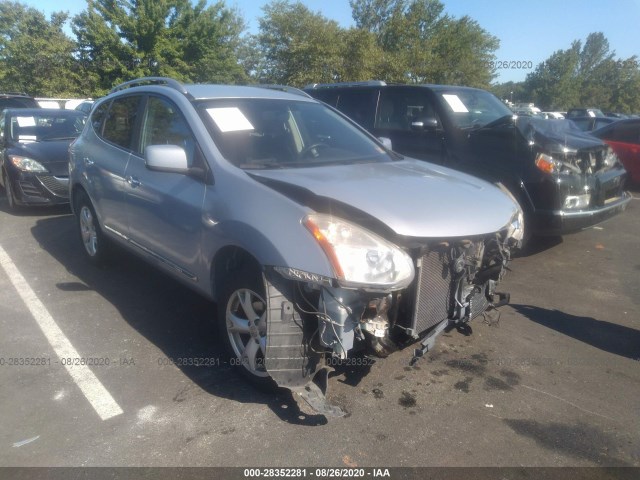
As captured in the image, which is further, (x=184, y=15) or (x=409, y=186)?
(x=184, y=15)

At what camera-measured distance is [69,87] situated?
31.9m

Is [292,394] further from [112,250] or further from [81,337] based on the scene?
[112,250]

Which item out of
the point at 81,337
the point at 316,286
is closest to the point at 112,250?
the point at 81,337

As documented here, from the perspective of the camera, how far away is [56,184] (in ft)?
Answer: 25.8

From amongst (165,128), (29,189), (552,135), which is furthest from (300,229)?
(29,189)

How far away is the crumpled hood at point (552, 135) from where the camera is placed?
5.73m

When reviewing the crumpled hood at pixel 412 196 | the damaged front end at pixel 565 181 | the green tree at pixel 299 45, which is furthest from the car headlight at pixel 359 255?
the green tree at pixel 299 45

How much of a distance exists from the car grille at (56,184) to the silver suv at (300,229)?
389cm

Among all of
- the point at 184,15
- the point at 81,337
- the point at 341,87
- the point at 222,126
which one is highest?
the point at 184,15

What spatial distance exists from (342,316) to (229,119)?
1842mm

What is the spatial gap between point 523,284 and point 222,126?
3366mm

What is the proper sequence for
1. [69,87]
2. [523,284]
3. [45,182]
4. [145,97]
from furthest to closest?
[69,87] → [45,182] → [523,284] → [145,97]

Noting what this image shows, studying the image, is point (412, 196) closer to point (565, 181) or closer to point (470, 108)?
point (565, 181)

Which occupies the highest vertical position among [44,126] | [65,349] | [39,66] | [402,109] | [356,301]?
[39,66]
